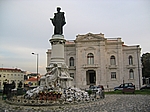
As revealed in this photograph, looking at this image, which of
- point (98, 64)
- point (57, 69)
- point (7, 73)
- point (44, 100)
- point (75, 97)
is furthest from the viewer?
point (7, 73)

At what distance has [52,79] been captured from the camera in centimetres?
1719

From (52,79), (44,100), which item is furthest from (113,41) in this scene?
(44,100)

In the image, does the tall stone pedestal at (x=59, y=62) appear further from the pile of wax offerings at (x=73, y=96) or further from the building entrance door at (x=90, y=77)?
the building entrance door at (x=90, y=77)

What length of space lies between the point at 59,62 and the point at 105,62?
2753cm

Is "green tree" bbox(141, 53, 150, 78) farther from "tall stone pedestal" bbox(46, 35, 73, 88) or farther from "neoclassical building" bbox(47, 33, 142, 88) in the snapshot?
"tall stone pedestal" bbox(46, 35, 73, 88)

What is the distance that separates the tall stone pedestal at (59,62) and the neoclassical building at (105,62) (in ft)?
83.9

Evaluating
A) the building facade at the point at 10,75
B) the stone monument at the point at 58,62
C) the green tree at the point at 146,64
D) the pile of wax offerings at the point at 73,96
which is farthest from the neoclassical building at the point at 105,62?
the building facade at the point at 10,75

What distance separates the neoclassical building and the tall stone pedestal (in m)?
25.6

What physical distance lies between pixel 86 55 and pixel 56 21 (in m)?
25.8

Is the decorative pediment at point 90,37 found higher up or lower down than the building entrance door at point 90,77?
higher up

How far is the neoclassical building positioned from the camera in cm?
4356

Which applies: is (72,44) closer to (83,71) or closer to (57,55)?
(83,71)

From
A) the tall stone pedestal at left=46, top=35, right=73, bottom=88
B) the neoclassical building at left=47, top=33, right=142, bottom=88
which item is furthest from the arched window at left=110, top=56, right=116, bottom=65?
the tall stone pedestal at left=46, top=35, right=73, bottom=88

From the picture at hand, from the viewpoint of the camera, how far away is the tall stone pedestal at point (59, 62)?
17469 mm
